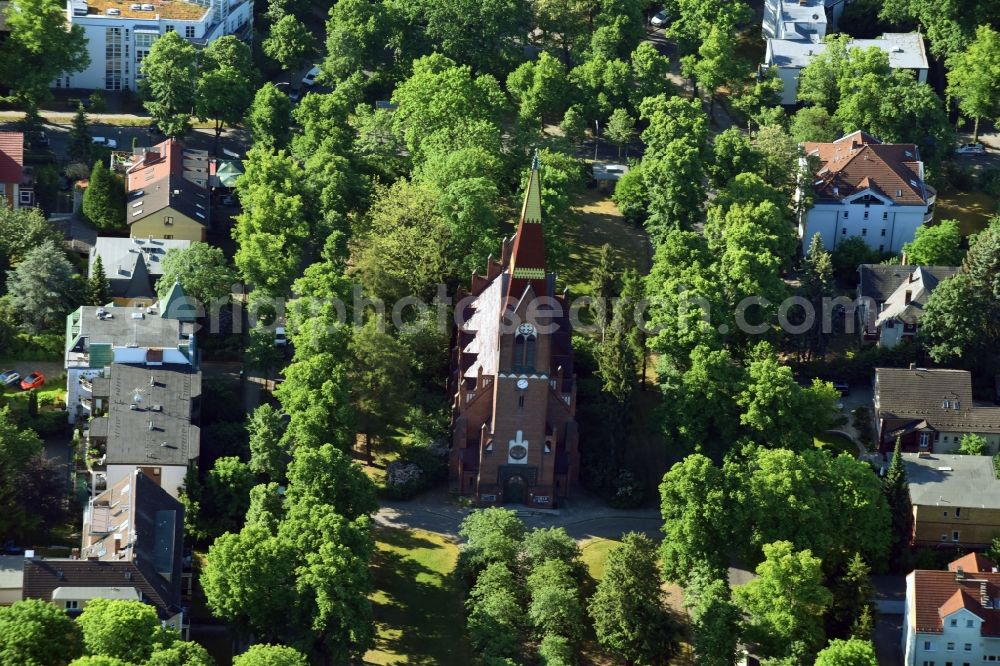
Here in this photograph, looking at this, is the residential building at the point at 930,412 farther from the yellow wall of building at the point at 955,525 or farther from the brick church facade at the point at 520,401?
the brick church facade at the point at 520,401

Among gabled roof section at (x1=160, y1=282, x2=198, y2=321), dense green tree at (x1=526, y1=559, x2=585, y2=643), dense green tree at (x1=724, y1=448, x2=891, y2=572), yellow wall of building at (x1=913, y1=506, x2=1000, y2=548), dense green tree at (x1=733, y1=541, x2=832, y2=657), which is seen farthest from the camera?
gabled roof section at (x1=160, y1=282, x2=198, y2=321)

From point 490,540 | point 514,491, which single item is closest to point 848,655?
point 490,540

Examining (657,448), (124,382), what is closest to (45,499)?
(124,382)

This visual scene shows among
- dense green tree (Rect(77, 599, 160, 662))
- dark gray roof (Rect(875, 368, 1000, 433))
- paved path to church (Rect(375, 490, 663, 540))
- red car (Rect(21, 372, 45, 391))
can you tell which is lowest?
dense green tree (Rect(77, 599, 160, 662))

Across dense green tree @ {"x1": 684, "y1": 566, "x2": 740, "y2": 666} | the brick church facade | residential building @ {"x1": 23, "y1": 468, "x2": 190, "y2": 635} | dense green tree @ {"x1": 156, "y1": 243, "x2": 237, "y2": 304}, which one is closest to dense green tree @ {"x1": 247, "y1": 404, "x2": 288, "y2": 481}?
residential building @ {"x1": 23, "y1": 468, "x2": 190, "y2": 635}

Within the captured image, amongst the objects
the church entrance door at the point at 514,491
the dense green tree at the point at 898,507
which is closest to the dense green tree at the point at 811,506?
the dense green tree at the point at 898,507

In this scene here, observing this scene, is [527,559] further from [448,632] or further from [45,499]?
[45,499]

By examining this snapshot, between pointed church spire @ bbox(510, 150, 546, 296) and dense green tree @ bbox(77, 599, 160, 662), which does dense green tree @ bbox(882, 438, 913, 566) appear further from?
dense green tree @ bbox(77, 599, 160, 662)

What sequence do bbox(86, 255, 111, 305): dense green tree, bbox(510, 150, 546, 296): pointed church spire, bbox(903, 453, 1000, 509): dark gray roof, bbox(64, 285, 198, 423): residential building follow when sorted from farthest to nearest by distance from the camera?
bbox(86, 255, 111, 305): dense green tree → bbox(64, 285, 198, 423): residential building → bbox(510, 150, 546, 296): pointed church spire → bbox(903, 453, 1000, 509): dark gray roof
